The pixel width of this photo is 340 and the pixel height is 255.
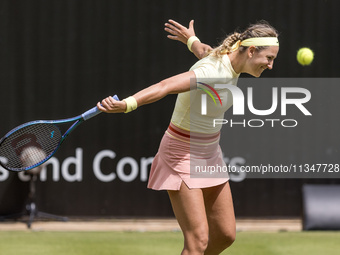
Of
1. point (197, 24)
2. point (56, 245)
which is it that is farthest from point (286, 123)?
point (56, 245)

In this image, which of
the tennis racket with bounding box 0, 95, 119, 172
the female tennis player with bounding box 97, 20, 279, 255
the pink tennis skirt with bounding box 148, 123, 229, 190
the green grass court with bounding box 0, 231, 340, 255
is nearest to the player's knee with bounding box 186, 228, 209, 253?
the female tennis player with bounding box 97, 20, 279, 255

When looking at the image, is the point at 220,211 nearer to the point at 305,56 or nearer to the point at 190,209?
the point at 190,209

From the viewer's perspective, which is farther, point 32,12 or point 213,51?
point 32,12

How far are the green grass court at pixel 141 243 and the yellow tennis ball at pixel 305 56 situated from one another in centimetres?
170

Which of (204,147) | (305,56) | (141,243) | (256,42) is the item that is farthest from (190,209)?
(305,56)

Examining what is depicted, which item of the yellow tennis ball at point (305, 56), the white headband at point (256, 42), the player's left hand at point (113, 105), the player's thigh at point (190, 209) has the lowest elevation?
the player's thigh at point (190, 209)

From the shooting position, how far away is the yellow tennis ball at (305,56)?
22.3 ft

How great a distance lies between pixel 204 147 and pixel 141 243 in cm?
219

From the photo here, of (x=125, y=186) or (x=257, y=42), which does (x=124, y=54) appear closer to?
(x=125, y=186)

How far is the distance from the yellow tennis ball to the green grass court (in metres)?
1.70

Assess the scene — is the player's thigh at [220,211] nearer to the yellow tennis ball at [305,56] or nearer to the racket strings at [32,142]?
the racket strings at [32,142]

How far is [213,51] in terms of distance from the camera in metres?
4.04

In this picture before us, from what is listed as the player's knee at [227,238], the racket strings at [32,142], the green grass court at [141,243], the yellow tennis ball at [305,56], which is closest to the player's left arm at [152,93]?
the racket strings at [32,142]

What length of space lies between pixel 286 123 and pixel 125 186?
71.7 inches
